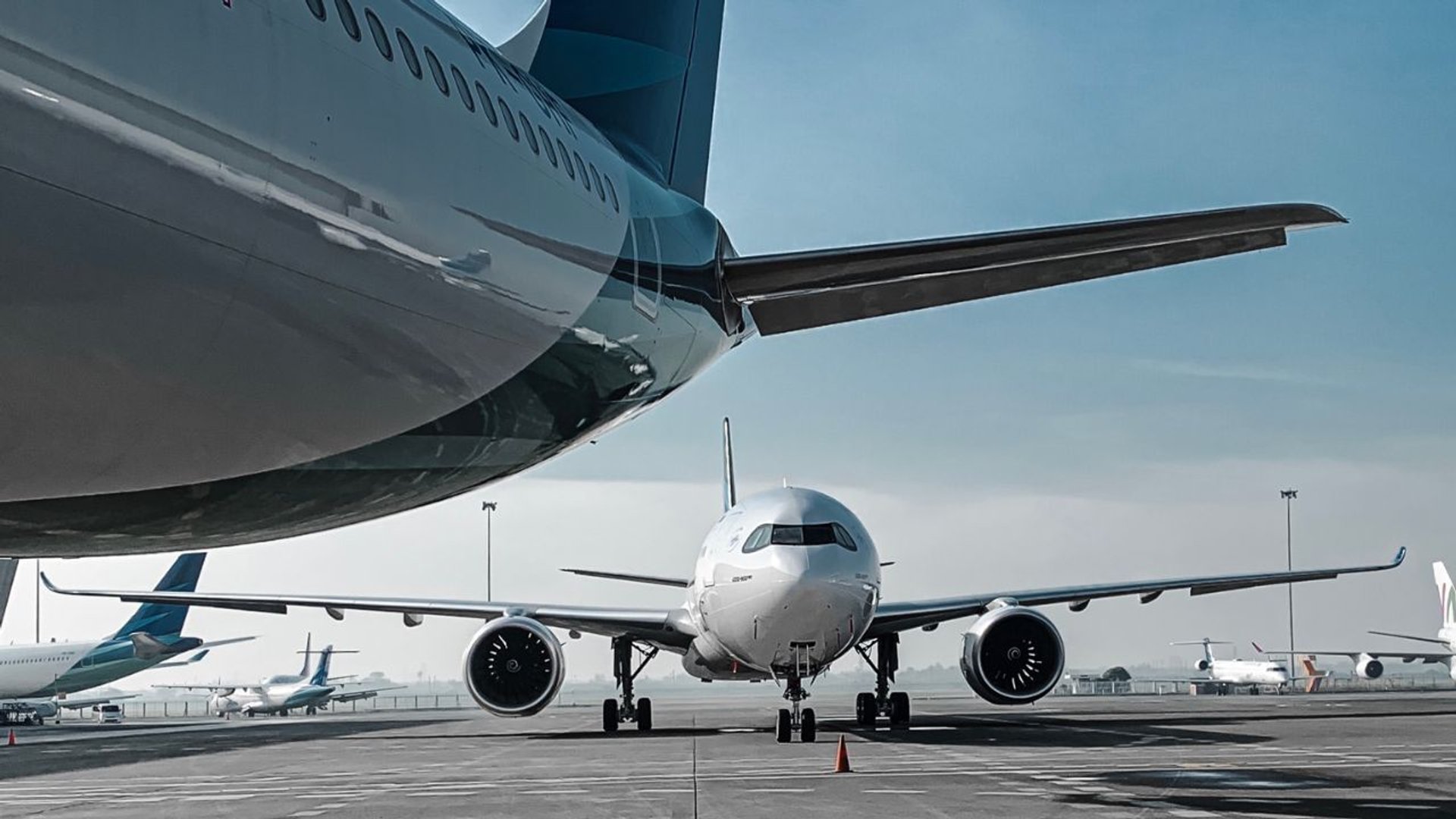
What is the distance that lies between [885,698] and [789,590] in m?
6.14

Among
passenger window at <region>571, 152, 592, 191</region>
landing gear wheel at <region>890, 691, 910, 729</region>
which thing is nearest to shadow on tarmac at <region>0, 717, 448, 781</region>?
landing gear wheel at <region>890, 691, 910, 729</region>

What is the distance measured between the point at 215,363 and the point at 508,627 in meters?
16.2

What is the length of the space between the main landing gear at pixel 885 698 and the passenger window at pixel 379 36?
17.5 m

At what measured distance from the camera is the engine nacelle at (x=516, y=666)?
18.1 m

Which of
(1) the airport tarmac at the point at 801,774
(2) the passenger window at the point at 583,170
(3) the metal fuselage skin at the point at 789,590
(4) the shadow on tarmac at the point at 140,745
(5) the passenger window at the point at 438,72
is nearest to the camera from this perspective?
(5) the passenger window at the point at 438,72

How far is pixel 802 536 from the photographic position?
15.6 meters

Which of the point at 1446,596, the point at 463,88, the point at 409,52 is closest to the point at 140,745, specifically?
the point at 463,88

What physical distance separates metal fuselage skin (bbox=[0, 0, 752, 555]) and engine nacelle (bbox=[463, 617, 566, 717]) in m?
14.3

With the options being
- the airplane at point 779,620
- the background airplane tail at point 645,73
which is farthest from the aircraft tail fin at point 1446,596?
the background airplane tail at point 645,73

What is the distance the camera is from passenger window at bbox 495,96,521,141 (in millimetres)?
4180

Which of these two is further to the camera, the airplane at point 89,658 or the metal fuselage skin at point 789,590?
the airplane at point 89,658

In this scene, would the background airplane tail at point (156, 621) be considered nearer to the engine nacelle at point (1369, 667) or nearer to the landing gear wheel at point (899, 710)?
the landing gear wheel at point (899, 710)

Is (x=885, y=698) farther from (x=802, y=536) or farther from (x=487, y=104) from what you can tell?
(x=487, y=104)

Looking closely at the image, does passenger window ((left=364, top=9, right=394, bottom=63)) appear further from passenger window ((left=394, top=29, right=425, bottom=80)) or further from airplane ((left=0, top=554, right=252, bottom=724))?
airplane ((left=0, top=554, right=252, bottom=724))
